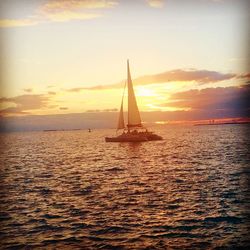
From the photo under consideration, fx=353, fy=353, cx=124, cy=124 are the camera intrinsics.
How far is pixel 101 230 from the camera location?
Result: 722 centimetres

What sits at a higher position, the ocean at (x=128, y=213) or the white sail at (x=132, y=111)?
the white sail at (x=132, y=111)

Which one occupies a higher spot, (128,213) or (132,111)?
(132,111)

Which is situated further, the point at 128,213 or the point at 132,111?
the point at 132,111

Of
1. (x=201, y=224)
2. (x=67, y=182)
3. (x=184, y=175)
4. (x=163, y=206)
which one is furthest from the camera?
(x=184, y=175)

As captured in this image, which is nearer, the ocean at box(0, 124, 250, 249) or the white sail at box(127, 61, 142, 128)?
the ocean at box(0, 124, 250, 249)

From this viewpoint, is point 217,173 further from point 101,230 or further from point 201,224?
point 101,230

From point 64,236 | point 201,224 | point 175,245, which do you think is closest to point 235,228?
point 201,224

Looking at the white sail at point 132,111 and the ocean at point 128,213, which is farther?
the white sail at point 132,111

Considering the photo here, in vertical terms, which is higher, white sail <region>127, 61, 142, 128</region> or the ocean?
white sail <region>127, 61, 142, 128</region>

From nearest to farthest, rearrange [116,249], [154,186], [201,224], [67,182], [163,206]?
[116,249]
[201,224]
[163,206]
[154,186]
[67,182]

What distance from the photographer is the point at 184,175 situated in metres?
15.0

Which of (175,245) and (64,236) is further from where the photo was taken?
(64,236)

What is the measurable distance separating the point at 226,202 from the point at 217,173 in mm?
6025

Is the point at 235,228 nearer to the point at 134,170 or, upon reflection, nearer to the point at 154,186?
the point at 154,186
